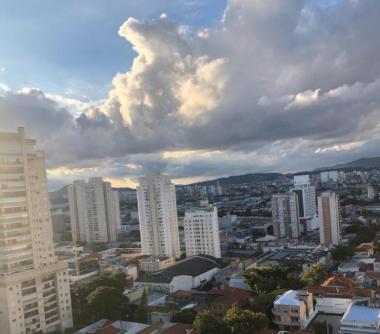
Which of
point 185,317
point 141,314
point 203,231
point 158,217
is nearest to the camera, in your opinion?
point 185,317

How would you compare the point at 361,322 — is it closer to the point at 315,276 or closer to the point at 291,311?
the point at 291,311

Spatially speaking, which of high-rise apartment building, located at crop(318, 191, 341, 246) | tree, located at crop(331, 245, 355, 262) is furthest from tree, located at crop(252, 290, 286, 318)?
high-rise apartment building, located at crop(318, 191, 341, 246)

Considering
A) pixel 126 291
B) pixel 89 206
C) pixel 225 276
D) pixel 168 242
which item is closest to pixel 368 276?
pixel 225 276

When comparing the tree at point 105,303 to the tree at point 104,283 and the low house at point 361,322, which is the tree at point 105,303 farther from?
the low house at point 361,322

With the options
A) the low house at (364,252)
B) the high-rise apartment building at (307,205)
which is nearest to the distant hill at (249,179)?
the high-rise apartment building at (307,205)

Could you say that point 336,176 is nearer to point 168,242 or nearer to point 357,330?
point 168,242

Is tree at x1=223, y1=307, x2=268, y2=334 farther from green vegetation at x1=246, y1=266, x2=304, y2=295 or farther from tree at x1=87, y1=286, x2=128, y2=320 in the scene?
tree at x1=87, y1=286, x2=128, y2=320

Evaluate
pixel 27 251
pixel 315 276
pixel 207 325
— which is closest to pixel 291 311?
pixel 207 325
